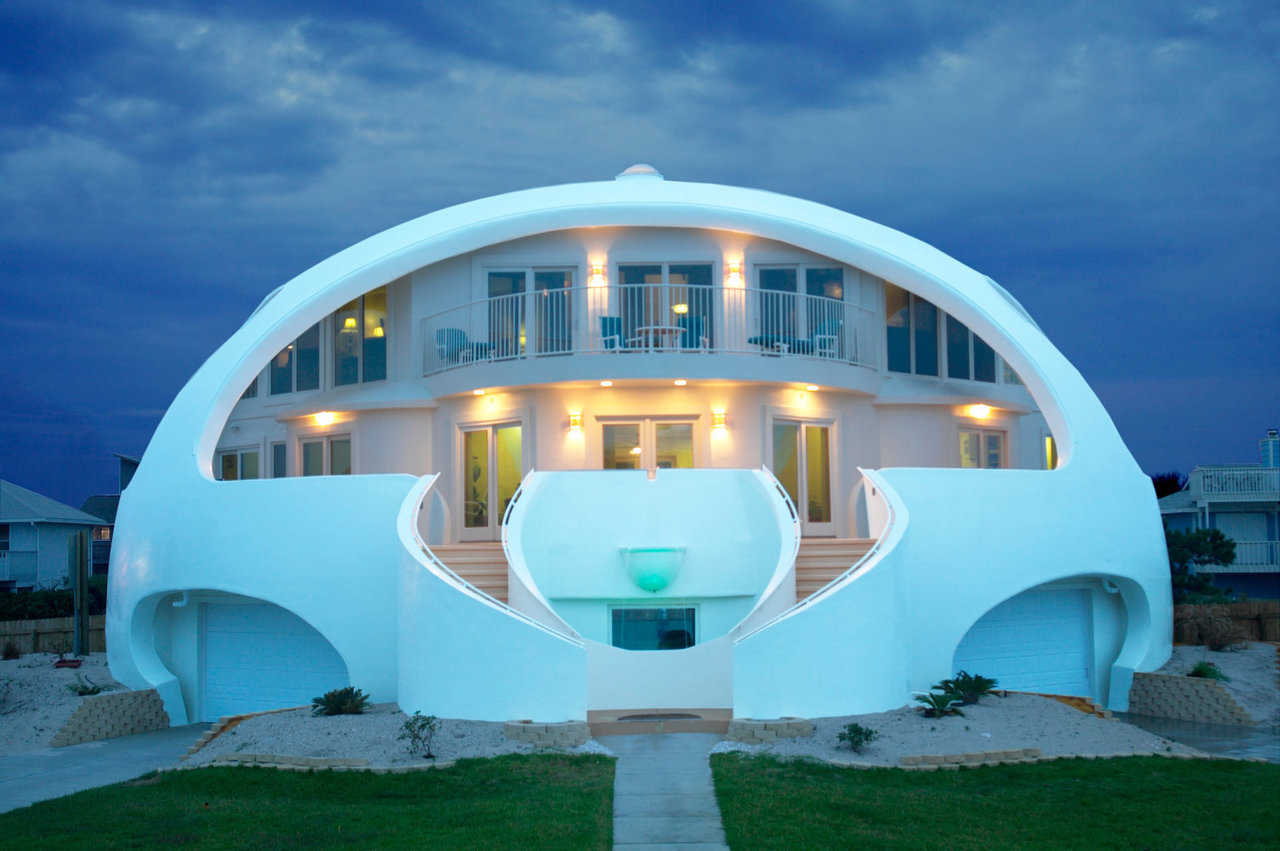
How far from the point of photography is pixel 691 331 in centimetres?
1858

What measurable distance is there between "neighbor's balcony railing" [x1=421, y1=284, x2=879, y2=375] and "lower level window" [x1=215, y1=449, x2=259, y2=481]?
5.12 meters

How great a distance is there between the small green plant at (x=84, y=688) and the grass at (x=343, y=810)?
233 inches

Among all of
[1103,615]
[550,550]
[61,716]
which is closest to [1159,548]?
[1103,615]

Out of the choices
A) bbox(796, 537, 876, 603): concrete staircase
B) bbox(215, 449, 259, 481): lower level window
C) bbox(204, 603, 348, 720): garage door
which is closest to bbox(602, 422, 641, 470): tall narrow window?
bbox(796, 537, 876, 603): concrete staircase

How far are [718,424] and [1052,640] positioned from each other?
585 centimetres

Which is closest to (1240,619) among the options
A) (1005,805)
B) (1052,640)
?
(1052,640)

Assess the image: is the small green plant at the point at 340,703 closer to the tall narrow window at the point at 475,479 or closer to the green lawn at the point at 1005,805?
the green lawn at the point at 1005,805

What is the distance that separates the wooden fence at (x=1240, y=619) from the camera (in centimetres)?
1819

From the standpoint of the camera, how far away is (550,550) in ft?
47.4

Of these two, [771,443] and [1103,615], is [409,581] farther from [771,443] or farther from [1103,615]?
[1103,615]

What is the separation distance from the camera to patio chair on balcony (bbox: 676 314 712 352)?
1856cm

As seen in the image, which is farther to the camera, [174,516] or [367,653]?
[174,516]

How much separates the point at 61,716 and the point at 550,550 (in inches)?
277

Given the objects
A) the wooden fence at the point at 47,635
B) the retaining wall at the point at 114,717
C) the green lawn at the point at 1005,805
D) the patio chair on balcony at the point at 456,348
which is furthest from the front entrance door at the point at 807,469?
the wooden fence at the point at 47,635
